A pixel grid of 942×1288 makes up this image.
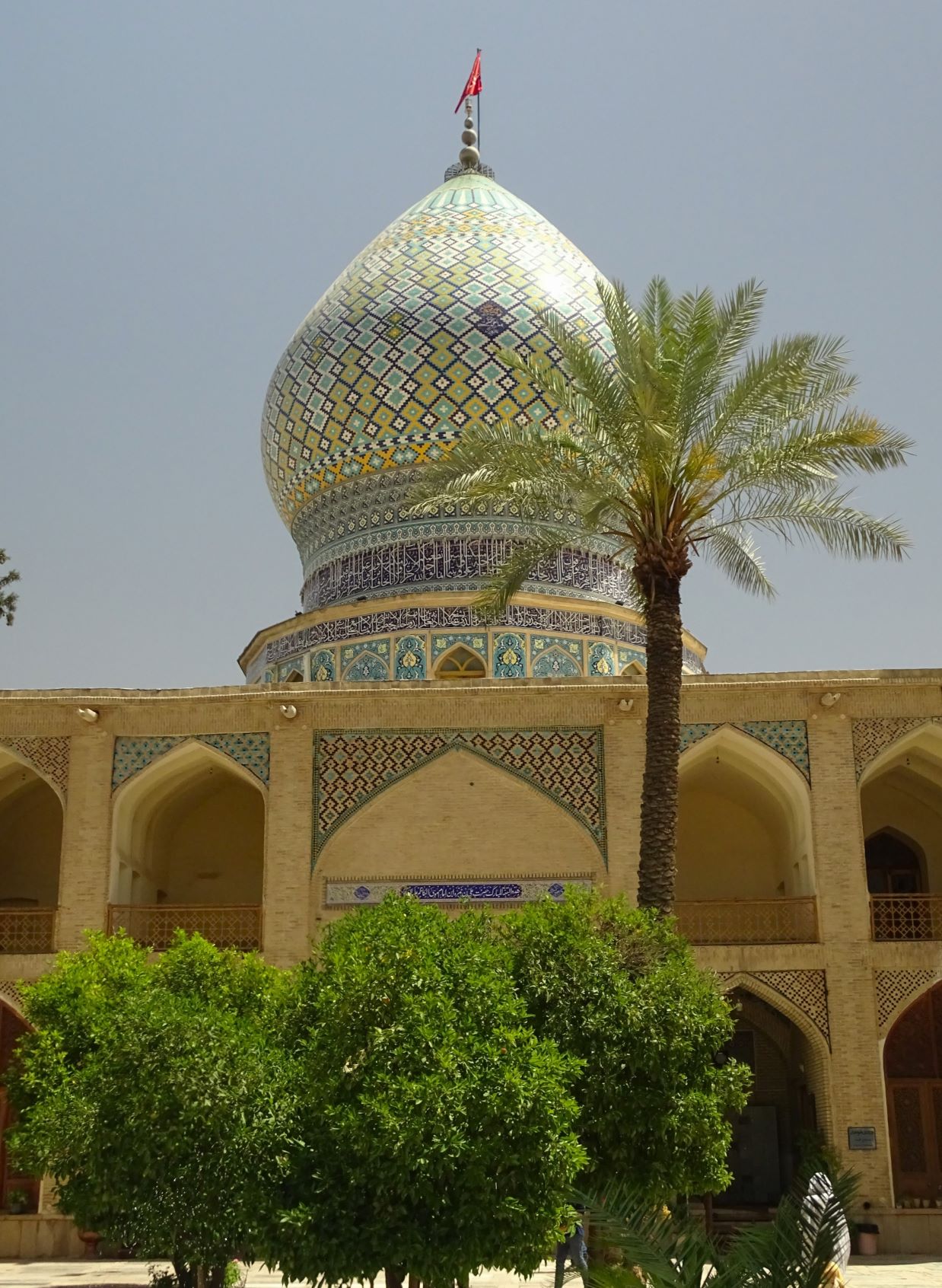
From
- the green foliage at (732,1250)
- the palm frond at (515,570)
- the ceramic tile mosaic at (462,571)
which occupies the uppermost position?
the ceramic tile mosaic at (462,571)

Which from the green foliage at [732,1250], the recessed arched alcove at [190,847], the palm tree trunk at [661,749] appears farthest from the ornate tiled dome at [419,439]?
the green foliage at [732,1250]

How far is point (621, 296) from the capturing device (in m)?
11.8

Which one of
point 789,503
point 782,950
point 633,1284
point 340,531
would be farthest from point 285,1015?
point 340,531

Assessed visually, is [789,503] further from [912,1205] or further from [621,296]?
[912,1205]

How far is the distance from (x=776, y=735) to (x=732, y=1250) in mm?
8905

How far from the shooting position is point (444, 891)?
48.8 feet

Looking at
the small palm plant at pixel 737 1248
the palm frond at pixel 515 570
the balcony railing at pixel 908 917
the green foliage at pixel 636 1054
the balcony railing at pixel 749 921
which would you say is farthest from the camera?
the balcony railing at pixel 908 917

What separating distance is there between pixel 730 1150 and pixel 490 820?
4.26 m

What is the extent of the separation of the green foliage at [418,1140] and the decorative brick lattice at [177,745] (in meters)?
6.85

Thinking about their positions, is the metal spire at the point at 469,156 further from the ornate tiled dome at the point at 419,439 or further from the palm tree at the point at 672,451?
the palm tree at the point at 672,451

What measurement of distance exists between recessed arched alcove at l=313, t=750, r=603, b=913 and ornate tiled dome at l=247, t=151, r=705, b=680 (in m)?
2.55

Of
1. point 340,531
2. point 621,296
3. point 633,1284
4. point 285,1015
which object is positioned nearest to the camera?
point 633,1284

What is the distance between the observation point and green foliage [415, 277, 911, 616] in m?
11.7

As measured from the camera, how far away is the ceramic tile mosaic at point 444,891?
48.5ft
